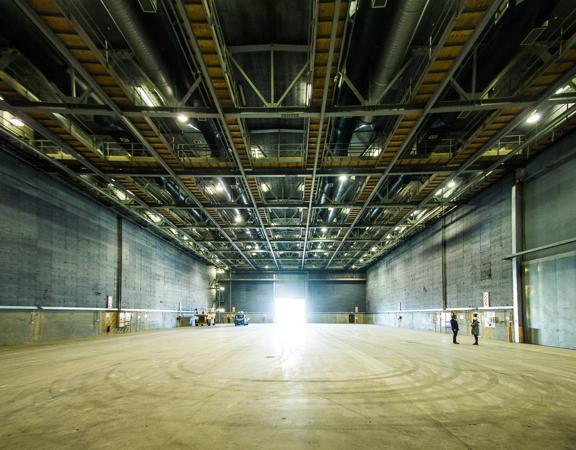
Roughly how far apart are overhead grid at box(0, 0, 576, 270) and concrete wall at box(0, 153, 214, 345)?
1.49m

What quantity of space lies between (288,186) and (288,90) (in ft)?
55.5

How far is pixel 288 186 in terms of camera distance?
30.4 metres

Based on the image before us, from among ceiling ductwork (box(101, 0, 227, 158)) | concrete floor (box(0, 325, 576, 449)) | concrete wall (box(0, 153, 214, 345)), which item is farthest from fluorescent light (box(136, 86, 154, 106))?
concrete floor (box(0, 325, 576, 449))

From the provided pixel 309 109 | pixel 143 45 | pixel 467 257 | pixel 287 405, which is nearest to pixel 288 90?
pixel 309 109

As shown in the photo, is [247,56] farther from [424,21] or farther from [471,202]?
[471,202]

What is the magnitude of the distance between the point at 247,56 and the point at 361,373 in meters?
13.1

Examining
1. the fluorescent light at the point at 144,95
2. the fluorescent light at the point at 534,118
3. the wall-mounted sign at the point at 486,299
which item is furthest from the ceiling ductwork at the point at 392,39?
the wall-mounted sign at the point at 486,299

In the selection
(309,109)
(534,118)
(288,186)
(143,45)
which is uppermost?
(143,45)

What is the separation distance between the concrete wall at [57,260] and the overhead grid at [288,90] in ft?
4.88

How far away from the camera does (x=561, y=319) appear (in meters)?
19.0

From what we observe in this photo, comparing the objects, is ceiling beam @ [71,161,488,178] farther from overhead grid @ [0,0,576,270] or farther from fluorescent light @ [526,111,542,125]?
fluorescent light @ [526,111,542,125]

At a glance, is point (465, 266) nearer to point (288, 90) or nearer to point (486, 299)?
point (486, 299)

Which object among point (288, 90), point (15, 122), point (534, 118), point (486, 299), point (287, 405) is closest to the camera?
point (287, 405)

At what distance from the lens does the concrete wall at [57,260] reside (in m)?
19.9
